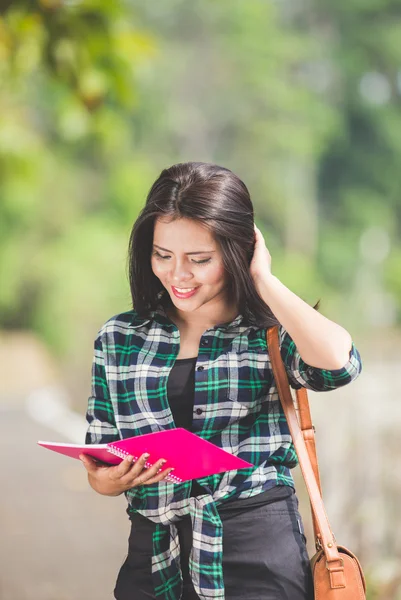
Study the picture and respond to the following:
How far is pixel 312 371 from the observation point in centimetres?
149

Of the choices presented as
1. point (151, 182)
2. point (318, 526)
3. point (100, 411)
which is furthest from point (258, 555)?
point (151, 182)

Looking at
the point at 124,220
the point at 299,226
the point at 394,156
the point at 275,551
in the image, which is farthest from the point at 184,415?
the point at 394,156

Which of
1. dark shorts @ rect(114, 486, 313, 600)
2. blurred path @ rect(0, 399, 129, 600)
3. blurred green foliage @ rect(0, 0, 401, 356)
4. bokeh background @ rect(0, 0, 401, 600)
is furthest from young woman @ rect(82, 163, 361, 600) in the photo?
blurred green foliage @ rect(0, 0, 401, 356)

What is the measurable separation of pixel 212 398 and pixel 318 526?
0.27 metres

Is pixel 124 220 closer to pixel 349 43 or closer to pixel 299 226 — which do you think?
pixel 299 226

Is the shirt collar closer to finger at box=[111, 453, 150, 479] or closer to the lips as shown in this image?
the lips

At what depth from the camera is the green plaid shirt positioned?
4.91 ft

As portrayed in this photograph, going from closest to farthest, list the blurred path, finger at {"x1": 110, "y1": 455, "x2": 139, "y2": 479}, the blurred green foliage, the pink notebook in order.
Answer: the pink notebook → finger at {"x1": 110, "y1": 455, "x2": 139, "y2": 479} → the blurred path → the blurred green foliage

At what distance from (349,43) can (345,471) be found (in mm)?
17078

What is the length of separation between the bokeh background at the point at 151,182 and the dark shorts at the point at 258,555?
4.56 feet

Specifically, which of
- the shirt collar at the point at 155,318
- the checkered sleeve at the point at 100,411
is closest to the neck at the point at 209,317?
the shirt collar at the point at 155,318

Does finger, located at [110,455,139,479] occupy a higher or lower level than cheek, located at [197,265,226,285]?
lower

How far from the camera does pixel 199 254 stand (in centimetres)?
154

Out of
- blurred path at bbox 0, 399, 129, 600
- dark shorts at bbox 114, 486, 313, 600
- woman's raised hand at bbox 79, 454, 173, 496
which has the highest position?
woman's raised hand at bbox 79, 454, 173, 496
